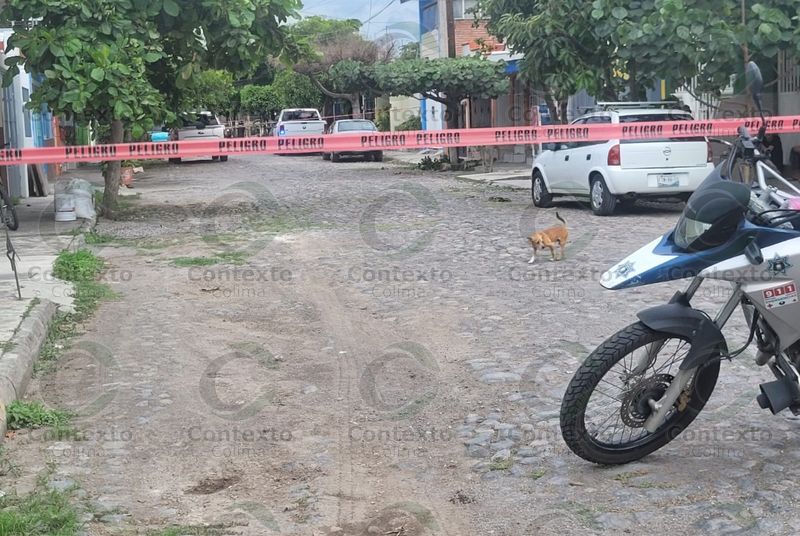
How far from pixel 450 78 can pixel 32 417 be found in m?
22.4

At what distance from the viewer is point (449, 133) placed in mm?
15641

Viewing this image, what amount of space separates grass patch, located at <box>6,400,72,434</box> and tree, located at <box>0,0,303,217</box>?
29.7ft

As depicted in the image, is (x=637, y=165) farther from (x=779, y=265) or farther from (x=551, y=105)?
(x=779, y=265)

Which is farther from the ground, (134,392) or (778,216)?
(778,216)

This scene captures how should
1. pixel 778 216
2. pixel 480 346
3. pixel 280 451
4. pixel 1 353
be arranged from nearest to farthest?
pixel 778 216
pixel 280 451
pixel 1 353
pixel 480 346

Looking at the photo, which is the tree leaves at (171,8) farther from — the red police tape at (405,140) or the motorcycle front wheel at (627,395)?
the motorcycle front wheel at (627,395)

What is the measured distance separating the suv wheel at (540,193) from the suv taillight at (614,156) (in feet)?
6.67

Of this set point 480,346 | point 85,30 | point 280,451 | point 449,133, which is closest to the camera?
point 280,451

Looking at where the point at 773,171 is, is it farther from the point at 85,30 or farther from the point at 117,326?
the point at 85,30

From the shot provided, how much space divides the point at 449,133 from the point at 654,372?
37.6 feet

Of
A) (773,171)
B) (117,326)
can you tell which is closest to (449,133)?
(117,326)

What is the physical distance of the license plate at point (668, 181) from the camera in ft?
45.1

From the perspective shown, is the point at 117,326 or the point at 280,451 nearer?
the point at 280,451

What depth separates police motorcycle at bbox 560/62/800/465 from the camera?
4.22m
